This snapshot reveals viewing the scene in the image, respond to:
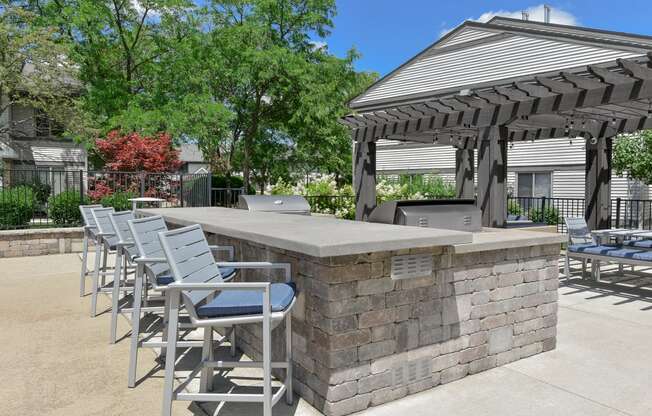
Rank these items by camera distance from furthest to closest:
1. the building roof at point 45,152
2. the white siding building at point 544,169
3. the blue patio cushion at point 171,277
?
the building roof at point 45,152 → the white siding building at point 544,169 → the blue patio cushion at point 171,277

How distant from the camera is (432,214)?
457 cm

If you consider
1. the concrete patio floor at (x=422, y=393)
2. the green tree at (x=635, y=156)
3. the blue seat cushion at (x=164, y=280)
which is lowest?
the concrete patio floor at (x=422, y=393)

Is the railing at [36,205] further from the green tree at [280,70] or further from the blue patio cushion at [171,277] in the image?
the green tree at [280,70]

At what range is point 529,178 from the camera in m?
17.0

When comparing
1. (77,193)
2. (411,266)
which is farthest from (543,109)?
(77,193)

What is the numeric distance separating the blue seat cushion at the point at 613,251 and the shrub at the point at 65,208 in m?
10.3

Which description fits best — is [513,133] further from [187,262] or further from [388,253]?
[187,262]

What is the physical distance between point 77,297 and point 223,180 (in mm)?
12856

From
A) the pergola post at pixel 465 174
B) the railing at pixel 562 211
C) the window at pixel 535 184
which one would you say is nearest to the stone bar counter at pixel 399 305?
the pergola post at pixel 465 174

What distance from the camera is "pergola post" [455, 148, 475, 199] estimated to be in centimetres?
1251

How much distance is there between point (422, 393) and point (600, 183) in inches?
341

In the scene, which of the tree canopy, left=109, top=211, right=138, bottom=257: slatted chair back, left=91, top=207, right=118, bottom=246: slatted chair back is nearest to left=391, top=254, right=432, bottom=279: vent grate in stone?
left=109, top=211, right=138, bottom=257: slatted chair back

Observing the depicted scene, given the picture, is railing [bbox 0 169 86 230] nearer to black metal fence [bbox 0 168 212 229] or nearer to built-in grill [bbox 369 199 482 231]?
black metal fence [bbox 0 168 212 229]

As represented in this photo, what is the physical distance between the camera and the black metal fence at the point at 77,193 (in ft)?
34.3
